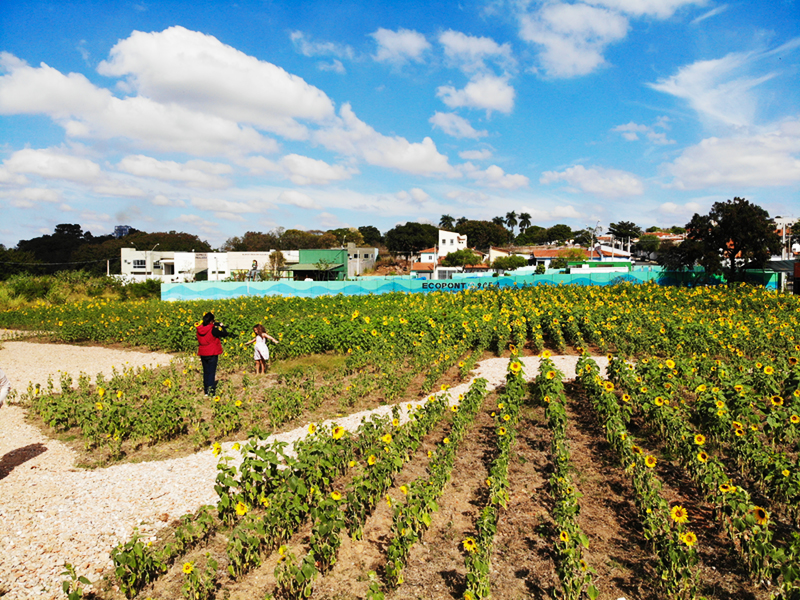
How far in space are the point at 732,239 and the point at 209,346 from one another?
120 ft

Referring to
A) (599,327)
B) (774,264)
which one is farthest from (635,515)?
(774,264)

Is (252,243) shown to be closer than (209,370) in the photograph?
No

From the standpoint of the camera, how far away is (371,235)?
116 meters

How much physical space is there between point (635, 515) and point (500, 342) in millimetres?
7281

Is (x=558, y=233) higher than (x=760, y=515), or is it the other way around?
(x=558, y=233)

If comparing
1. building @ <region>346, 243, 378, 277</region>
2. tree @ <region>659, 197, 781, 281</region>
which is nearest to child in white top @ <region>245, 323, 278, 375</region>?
tree @ <region>659, 197, 781, 281</region>

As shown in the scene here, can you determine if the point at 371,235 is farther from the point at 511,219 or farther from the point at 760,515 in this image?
the point at 760,515

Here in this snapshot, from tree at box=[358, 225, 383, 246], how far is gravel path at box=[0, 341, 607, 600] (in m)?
107

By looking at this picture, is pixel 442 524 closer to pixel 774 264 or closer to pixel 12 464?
pixel 12 464

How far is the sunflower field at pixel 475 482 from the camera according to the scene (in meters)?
3.54

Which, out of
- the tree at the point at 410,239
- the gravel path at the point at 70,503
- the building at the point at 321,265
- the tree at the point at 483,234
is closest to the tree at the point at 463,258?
the building at the point at 321,265

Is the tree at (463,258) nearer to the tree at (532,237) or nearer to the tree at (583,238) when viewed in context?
the tree at (583,238)

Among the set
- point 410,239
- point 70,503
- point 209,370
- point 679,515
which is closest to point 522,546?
point 679,515

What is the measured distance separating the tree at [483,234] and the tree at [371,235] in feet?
69.0
